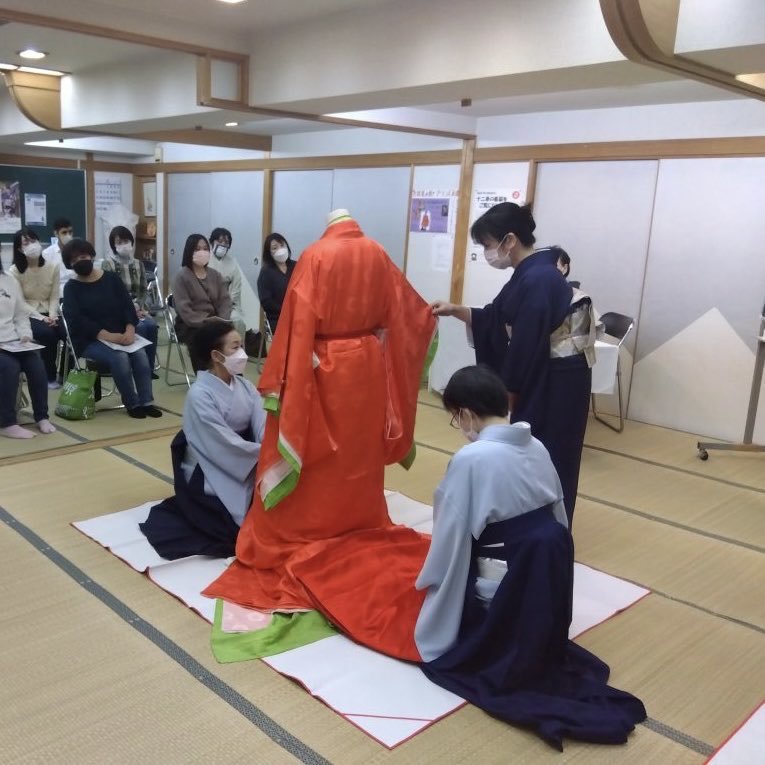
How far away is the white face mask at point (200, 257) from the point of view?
5289mm

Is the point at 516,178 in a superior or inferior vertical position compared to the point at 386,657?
superior

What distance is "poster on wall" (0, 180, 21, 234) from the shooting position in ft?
27.0

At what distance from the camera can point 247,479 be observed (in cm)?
289

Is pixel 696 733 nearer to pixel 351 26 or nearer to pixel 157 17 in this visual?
pixel 351 26

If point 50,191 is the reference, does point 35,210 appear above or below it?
below

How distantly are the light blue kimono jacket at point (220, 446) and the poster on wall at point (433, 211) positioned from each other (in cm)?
364

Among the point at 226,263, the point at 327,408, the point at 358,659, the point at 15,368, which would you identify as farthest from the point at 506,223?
the point at 226,263

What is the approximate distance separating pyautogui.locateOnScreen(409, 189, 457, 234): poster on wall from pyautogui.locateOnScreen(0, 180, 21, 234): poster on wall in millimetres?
4648

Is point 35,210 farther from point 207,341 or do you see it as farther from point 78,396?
point 207,341

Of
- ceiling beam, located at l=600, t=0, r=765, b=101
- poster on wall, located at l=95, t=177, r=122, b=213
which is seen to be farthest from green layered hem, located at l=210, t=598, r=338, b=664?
poster on wall, located at l=95, t=177, r=122, b=213

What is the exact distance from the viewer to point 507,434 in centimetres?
203

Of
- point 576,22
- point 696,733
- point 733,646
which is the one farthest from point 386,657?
point 576,22

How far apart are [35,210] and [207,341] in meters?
6.66

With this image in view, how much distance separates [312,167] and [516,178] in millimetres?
2256
